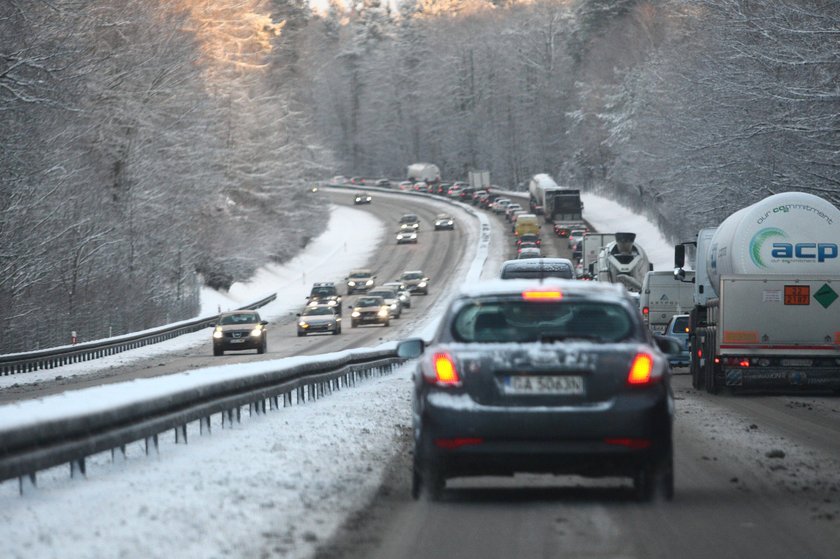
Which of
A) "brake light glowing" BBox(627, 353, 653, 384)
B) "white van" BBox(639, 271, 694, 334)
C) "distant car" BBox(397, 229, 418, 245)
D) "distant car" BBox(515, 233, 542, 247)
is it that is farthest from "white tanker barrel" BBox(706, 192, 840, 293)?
"distant car" BBox(397, 229, 418, 245)

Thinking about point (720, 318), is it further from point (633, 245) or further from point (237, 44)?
point (237, 44)

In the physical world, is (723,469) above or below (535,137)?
below

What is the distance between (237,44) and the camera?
91875 millimetres

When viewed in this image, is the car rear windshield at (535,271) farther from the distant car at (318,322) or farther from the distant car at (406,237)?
the distant car at (406,237)

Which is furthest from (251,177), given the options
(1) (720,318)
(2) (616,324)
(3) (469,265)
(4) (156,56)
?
(2) (616,324)

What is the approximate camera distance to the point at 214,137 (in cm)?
7900

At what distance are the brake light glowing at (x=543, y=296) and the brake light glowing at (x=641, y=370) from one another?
69 centimetres

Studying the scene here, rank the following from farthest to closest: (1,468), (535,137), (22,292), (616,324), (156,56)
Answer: (535,137)
(156,56)
(22,292)
(616,324)
(1,468)

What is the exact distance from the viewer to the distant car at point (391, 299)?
67000mm

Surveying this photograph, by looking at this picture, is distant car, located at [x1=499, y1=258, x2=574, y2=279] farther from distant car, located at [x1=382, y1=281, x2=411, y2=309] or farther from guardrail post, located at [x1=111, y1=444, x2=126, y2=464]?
distant car, located at [x1=382, y1=281, x2=411, y2=309]

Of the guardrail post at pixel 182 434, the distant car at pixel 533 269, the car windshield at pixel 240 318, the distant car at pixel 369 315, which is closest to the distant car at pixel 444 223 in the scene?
the distant car at pixel 369 315

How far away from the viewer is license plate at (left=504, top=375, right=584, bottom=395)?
9938 mm

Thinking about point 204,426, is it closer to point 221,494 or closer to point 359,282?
point 221,494

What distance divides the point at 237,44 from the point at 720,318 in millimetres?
70212
